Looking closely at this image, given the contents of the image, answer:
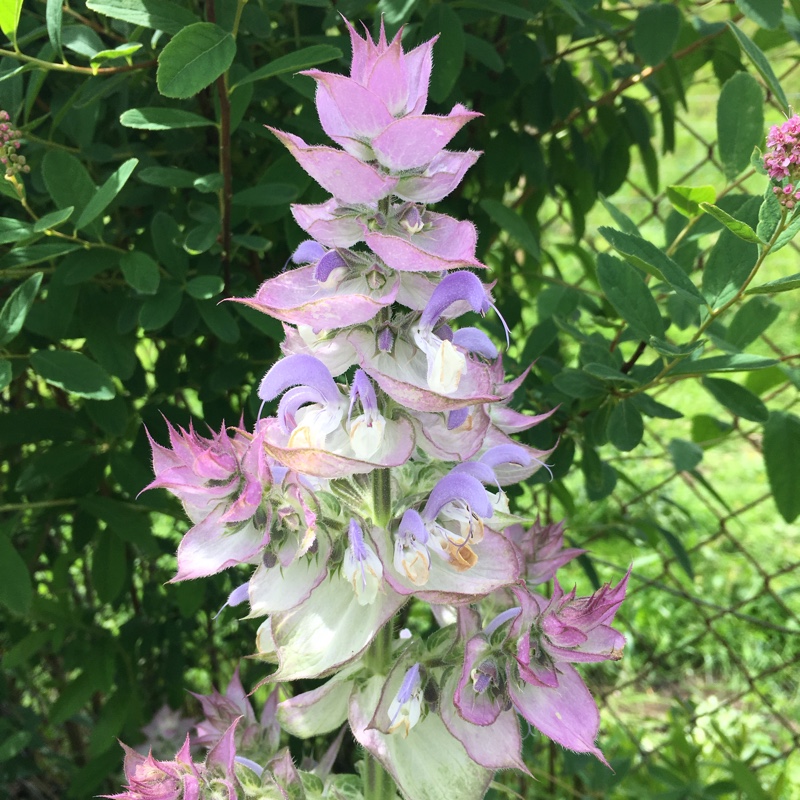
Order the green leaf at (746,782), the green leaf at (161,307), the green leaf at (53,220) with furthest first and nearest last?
1. the green leaf at (746,782)
2. the green leaf at (161,307)
3. the green leaf at (53,220)

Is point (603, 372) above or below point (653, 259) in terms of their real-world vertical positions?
below

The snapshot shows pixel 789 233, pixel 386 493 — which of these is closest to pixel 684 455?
pixel 789 233

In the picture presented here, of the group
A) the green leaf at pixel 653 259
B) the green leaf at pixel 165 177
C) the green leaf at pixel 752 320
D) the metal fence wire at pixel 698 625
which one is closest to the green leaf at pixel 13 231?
the green leaf at pixel 165 177

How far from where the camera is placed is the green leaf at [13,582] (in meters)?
1.04

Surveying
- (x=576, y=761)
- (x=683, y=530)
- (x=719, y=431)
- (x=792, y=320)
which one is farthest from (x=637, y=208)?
(x=576, y=761)

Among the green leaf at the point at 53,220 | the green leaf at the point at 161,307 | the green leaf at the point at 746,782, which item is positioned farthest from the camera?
the green leaf at the point at 746,782

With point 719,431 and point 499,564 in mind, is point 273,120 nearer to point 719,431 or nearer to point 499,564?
point 499,564

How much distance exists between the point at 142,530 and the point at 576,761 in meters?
0.89

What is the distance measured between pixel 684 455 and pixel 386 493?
25.6 inches

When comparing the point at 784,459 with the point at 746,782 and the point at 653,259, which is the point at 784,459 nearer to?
the point at 653,259

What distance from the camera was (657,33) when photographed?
1134 millimetres

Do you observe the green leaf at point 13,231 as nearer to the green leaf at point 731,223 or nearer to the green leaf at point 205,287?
the green leaf at point 205,287

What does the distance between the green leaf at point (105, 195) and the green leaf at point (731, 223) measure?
1.99 feet

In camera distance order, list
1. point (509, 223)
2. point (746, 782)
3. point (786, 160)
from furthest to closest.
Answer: point (746, 782), point (509, 223), point (786, 160)
